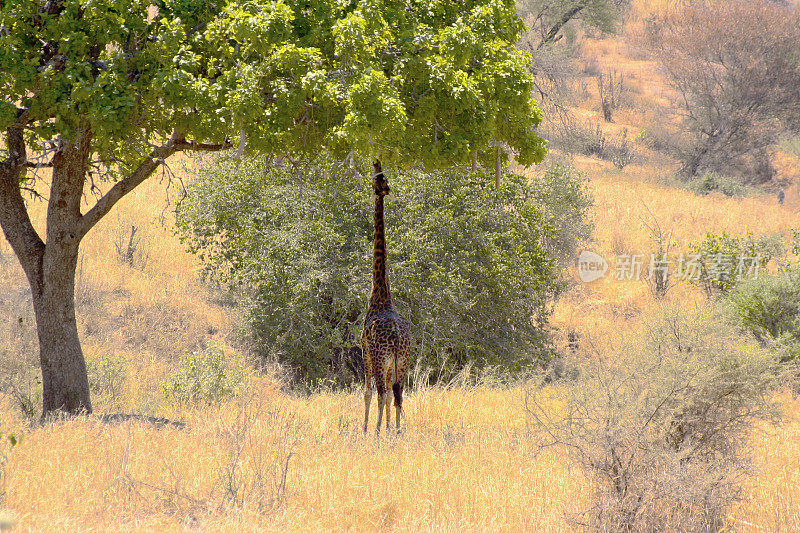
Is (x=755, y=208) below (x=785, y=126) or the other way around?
below

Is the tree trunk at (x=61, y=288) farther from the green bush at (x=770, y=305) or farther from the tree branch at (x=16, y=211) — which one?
the green bush at (x=770, y=305)

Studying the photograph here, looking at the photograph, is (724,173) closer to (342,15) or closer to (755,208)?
(755,208)

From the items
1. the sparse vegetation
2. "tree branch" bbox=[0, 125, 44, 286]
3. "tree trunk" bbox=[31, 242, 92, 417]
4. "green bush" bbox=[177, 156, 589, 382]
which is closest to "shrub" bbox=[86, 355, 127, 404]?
"tree trunk" bbox=[31, 242, 92, 417]

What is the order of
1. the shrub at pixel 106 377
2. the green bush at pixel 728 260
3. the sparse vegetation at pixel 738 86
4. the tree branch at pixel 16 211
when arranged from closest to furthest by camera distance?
the tree branch at pixel 16 211, the shrub at pixel 106 377, the green bush at pixel 728 260, the sparse vegetation at pixel 738 86

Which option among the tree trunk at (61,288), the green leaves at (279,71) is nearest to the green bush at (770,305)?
the green leaves at (279,71)

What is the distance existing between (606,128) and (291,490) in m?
37.2

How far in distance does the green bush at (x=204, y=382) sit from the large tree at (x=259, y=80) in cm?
245

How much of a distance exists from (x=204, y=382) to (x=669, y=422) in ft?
24.7

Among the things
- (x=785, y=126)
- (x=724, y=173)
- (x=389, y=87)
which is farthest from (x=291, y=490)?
(x=785, y=126)

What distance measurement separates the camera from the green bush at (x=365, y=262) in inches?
533

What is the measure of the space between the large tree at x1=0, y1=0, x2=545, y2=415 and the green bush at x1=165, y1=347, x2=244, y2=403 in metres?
2.45

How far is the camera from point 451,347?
14.3 m

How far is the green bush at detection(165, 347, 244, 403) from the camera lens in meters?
11.0

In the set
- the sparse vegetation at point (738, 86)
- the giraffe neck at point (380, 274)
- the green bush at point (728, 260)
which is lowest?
the green bush at point (728, 260)
